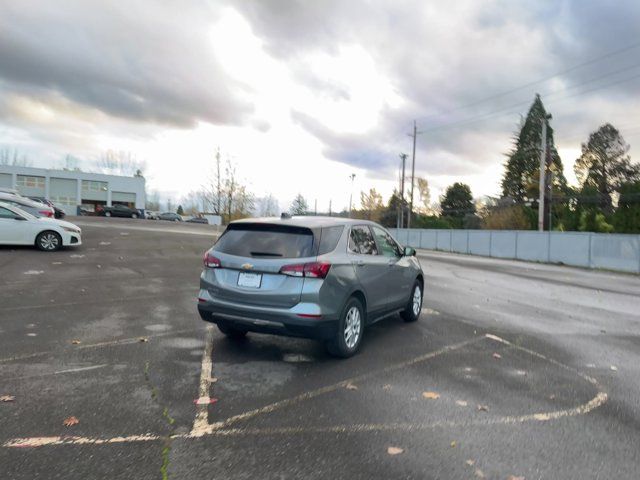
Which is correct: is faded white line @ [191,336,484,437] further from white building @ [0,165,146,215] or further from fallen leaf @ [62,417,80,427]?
white building @ [0,165,146,215]

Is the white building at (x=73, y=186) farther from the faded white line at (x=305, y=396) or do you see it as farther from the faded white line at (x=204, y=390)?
the faded white line at (x=305, y=396)

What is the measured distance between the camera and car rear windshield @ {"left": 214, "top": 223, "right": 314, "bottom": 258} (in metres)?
5.40

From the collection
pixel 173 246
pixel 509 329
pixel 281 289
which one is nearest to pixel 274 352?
pixel 281 289

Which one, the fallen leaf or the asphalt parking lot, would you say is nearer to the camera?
the asphalt parking lot

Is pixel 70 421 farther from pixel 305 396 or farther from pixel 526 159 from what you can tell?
pixel 526 159

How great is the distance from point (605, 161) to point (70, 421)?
68.3m

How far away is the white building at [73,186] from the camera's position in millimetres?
73312

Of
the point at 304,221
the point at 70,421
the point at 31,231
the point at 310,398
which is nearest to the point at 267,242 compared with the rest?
the point at 304,221

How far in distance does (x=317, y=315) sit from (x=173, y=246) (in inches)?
620

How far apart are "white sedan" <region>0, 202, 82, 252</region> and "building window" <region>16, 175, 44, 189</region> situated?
6819 cm

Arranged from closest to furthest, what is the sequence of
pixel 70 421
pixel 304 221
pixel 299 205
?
1. pixel 70 421
2. pixel 304 221
3. pixel 299 205

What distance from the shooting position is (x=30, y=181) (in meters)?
74.2

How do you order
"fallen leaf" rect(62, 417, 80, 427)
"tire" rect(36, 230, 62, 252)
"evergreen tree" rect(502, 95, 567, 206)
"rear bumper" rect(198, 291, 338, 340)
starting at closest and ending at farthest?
"fallen leaf" rect(62, 417, 80, 427), "rear bumper" rect(198, 291, 338, 340), "tire" rect(36, 230, 62, 252), "evergreen tree" rect(502, 95, 567, 206)

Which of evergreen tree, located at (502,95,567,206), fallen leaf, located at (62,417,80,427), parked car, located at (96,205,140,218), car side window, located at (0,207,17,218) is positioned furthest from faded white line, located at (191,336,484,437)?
evergreen tree, located at (502,95,567,206)
